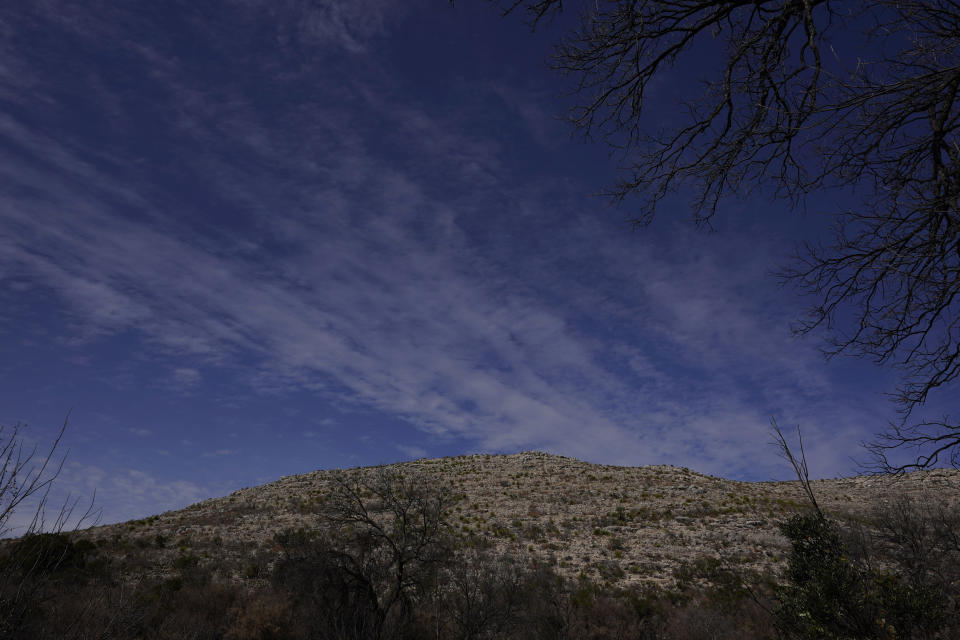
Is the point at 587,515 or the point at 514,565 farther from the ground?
the point at 587,515

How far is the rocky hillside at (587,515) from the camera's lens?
2456 centimetres

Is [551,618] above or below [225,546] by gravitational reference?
below

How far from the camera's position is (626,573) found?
22.8 m

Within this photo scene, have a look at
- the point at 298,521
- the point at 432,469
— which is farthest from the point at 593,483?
the point at 298,521

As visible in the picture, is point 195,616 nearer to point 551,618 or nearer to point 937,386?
point 551,618

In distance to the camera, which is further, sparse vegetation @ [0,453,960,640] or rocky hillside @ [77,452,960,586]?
rocky hillside @ [77,452,960,586]

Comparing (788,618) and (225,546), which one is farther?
(225,546)

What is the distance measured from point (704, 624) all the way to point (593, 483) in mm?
25008

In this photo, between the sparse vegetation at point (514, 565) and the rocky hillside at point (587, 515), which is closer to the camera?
the sparse vegetation at point (514, 565)

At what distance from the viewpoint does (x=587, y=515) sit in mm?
32000

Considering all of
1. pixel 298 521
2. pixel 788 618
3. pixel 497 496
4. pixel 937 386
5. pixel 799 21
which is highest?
pixel 497 496

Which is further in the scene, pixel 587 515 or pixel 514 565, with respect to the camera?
pixel 587 515

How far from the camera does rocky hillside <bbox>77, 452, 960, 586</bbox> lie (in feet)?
80.6

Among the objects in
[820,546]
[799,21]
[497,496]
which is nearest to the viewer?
[799,21]
